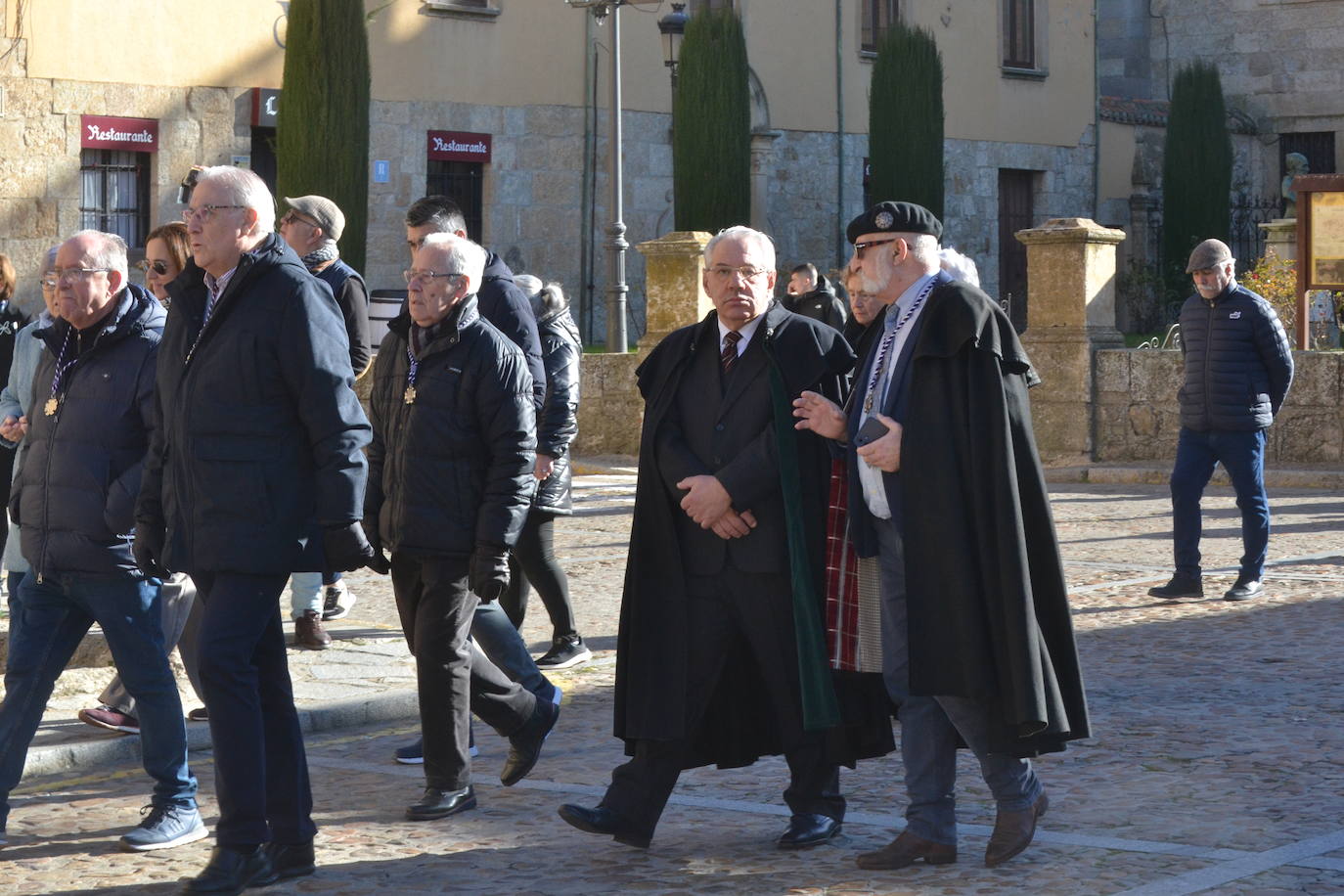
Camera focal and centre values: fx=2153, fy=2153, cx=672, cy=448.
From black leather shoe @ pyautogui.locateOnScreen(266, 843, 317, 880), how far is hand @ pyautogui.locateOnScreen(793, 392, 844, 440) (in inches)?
69.8

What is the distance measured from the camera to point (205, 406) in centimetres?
564

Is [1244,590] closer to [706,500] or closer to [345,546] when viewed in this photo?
[706,500]

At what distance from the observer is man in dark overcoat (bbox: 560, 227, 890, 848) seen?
5977 mm

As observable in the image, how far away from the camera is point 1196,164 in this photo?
3500 centimetres

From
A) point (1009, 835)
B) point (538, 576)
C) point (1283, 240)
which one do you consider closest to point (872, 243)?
point (1009, 835)

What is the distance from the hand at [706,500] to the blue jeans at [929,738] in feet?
1.40

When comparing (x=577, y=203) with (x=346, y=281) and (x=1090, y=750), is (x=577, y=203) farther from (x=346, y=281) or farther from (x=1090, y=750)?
(x=1090, y=750)

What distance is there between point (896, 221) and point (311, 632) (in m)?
4.50

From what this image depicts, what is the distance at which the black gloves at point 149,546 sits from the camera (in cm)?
586

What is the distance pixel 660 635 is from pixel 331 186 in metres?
19.8

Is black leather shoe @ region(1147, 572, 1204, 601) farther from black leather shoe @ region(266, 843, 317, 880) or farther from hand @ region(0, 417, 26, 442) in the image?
black leather shoe @ region(266, 843, 317, 880)

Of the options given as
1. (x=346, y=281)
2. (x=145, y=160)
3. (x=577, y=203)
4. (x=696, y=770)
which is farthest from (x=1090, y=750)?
(x=577, y=203)

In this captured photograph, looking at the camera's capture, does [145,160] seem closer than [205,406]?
No

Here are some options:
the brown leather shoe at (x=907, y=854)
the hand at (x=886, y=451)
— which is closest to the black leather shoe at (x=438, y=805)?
the brown leather shoe at (x=907, y=854)
